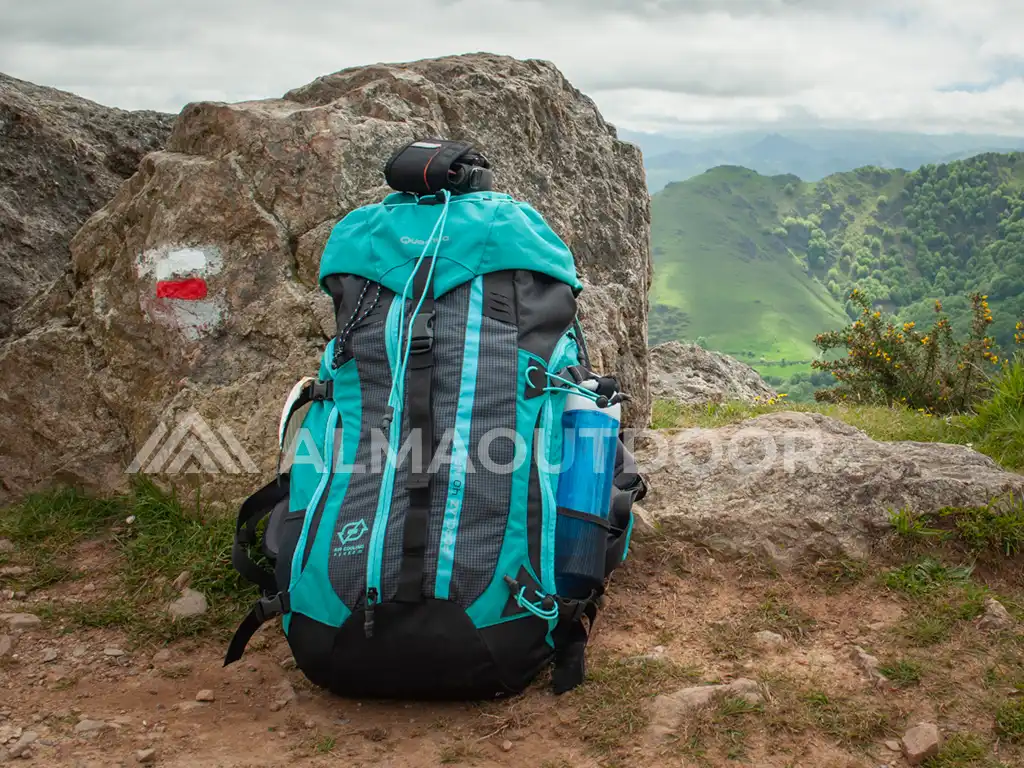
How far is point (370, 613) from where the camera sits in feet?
9.59

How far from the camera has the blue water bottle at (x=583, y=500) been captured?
3191 mm

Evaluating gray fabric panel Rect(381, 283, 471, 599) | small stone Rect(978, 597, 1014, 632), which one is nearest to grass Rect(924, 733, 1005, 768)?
small stone Rect(978, 597, 1014, 632)

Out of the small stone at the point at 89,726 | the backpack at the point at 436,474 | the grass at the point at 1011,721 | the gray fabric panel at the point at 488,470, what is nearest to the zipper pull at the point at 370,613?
the backpack at the point at 436,474

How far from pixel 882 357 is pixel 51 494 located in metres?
7.69

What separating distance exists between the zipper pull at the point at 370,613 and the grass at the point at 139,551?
3.64 feet

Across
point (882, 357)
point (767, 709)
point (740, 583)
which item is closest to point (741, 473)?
point (740, 583)

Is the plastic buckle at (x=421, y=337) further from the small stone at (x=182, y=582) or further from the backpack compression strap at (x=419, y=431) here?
the small stone at (x=182, y=582)

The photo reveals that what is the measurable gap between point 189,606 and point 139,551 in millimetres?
556

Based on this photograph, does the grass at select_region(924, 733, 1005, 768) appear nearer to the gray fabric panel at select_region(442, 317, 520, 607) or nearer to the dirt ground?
the dirt ground

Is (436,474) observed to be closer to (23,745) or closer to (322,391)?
(322,391)

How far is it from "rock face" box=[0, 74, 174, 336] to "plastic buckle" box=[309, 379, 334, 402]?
2636 millimetres

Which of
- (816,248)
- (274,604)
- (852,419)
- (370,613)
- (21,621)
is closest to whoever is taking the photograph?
(370,613)

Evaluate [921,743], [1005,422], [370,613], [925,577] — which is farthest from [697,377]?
[370,613]

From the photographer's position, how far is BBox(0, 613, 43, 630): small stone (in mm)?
3742
